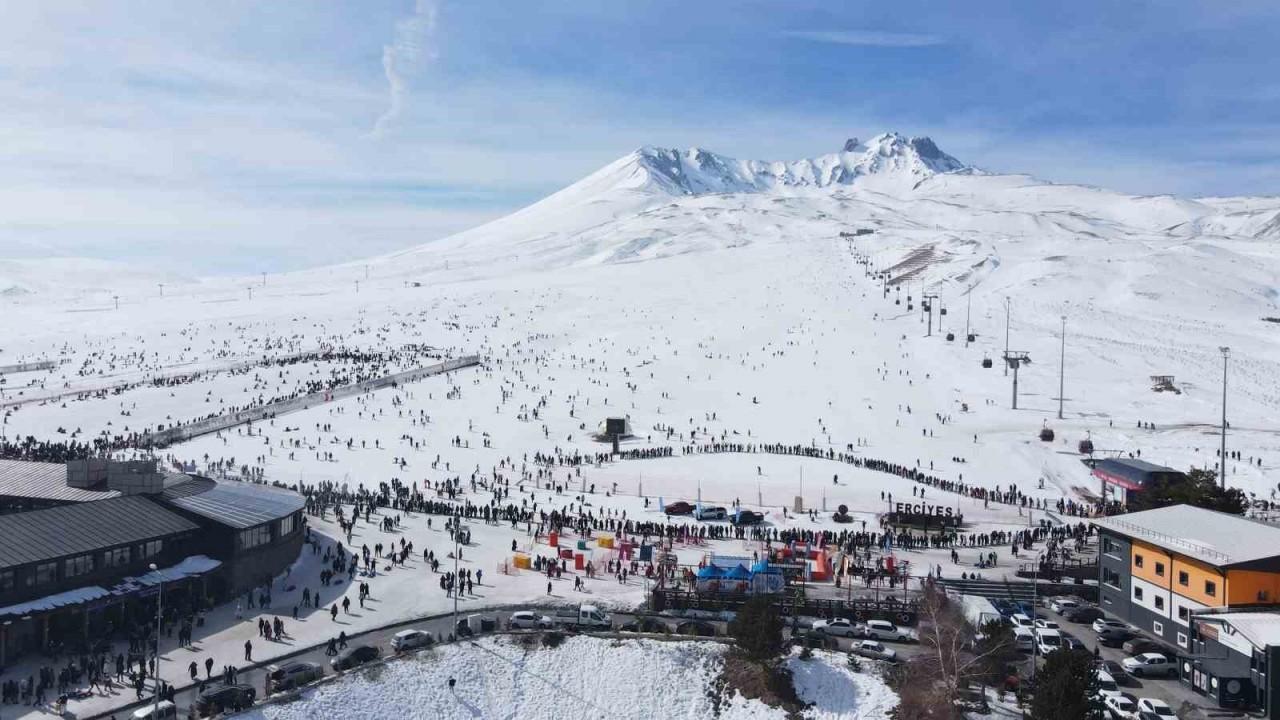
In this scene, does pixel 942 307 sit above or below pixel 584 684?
above

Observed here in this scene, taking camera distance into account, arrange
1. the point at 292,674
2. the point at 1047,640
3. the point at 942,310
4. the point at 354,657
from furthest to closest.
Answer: the point at 942,310 < the point at 1047,640 < the point at 354,657 < the point at 292,674

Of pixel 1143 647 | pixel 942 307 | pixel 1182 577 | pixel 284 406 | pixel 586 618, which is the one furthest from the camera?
pixel 942 307

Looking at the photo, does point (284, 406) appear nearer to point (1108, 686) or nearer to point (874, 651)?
point (874, 651)

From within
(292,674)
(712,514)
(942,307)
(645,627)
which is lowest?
(292,674)

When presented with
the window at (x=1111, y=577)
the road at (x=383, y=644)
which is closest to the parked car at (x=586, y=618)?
the road at (x=383, y=644)

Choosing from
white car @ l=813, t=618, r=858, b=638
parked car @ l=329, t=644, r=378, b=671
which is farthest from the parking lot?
parked car @ l=329, t=644, r=378, b=671

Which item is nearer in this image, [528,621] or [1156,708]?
[1156,708]

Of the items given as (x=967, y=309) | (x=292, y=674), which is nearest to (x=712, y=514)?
(x=292, y=674)
